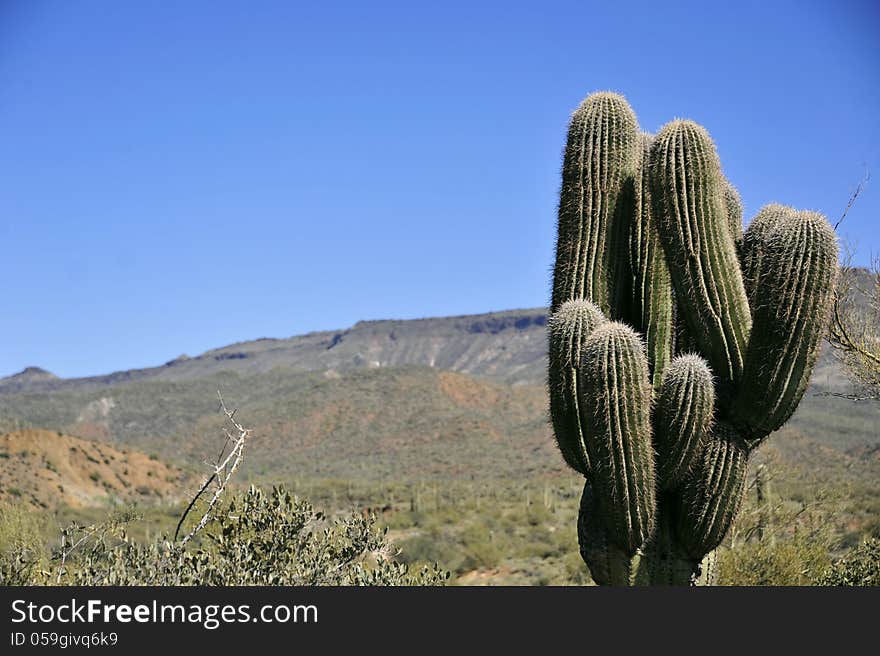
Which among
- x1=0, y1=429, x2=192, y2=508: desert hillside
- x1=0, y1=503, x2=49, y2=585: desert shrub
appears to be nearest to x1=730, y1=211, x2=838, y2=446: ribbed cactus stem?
x1=0, y1=503, x2=49, y2=585: desert shrub

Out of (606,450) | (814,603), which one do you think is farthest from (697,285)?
(814,603)

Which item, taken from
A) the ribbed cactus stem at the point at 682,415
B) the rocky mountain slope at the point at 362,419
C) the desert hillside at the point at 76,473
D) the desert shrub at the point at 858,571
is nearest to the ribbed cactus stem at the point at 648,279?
the ribbed cactus stem at the point at 682,415

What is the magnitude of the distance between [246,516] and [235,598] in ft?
7.68

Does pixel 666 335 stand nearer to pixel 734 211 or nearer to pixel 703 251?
pixel 703 251

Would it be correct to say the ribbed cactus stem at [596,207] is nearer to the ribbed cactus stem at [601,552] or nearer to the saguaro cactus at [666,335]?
the saguaro cactus at [666,335]

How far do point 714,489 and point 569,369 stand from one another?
157 cm

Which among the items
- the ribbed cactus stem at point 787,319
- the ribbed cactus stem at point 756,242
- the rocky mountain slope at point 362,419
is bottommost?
the ribbed cactus stem at point 787,319

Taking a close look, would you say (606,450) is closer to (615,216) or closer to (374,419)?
(615,216)

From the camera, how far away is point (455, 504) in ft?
121

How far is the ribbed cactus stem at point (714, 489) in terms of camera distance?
8195 mm

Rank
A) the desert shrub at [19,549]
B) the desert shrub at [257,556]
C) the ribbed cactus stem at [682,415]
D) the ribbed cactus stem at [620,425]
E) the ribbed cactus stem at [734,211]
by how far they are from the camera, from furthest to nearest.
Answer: the ribbed cactus stem at [734,211]
the desert shrub at [19,549]
the ribbed cactus stem at [682,415]
the ribbed cactus stem at [620,425]
the desert shrub at [257,556]

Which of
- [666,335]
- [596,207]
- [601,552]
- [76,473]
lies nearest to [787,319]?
[666,335]

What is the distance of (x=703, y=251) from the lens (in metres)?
8.34

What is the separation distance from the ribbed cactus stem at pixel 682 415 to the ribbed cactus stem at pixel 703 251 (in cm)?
35
